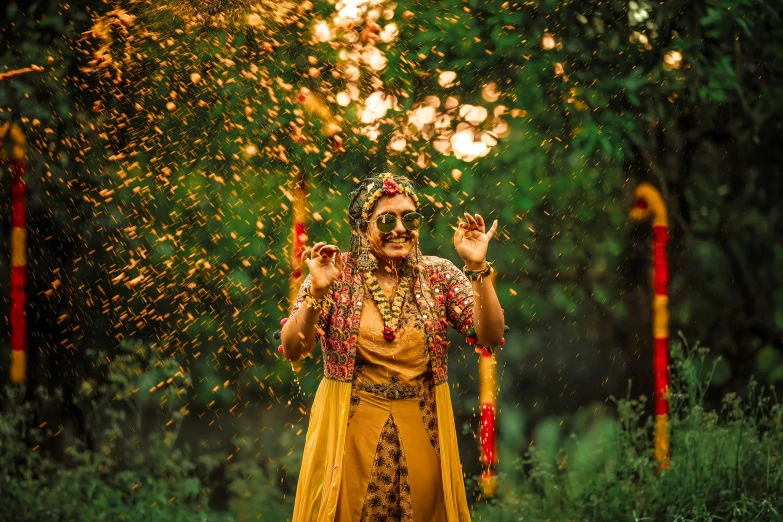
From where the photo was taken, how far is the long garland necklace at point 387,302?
11.0ft

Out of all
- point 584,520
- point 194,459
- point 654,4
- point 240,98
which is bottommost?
point 194,459

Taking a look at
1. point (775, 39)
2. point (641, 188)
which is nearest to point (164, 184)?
point (641, 188)

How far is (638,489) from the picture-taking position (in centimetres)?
598

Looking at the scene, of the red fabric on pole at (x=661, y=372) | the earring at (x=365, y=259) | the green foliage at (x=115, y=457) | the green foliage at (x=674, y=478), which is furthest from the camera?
the red fabric on pole at (x=661, y=372)

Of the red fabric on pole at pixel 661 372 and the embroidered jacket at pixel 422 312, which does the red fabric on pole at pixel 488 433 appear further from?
the embroidered jacket at pixel 422 312

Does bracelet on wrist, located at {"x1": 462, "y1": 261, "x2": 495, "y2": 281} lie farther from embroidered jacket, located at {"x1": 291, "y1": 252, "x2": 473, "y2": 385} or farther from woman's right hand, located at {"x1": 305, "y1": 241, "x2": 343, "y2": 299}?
woman's right hand, located at {"x1": 305, "y1": 241, "x2": 343, "y2": 299}

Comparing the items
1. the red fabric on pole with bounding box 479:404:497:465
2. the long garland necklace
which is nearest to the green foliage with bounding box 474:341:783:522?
the red fabric on pole with bounding box 479:404:497:465

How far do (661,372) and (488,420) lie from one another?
1298 mm

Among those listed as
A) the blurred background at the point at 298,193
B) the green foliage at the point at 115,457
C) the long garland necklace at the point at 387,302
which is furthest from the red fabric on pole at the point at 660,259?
the long garland necklace at the point at 387,302

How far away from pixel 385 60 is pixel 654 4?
1.86m

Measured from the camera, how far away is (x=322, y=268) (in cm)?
315

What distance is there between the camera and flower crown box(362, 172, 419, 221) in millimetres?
3422

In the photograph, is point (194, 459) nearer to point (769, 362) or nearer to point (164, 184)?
point (164, 184)

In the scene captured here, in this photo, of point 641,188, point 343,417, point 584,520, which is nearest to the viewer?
point 343,417
